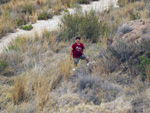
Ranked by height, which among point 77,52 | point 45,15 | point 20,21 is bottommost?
point 77,52

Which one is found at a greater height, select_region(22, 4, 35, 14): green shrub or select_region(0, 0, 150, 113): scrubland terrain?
select_region(22, 4, 35, 14): green shrub

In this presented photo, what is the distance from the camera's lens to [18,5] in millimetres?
14617

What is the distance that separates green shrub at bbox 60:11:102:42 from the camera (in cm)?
843

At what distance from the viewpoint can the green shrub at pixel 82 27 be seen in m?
8.43

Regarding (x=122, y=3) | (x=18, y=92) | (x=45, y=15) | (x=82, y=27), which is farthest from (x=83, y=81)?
(x=122, y=3)

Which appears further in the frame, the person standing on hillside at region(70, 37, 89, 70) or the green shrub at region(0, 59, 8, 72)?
the person standing on hillside at region(70, 37, 89, 70)

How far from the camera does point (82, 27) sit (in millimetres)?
8414

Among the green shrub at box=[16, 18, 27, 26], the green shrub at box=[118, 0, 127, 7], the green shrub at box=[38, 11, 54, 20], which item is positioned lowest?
the green shrub at box=[16, 18, 27, 26]

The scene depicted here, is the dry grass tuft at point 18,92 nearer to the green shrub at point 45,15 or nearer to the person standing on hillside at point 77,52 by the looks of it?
the person standing on hillside at point 77,52

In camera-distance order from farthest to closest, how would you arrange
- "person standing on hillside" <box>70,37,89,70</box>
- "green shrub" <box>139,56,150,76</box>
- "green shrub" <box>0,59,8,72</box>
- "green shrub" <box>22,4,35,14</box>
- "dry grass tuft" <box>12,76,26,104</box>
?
1. "green shrub" <box>22,4,35,14</box>
2. "person standing on hillside" <box>70,37,89,70</box>
3. "green shrub" <box>0,59,8,72</box>
4. "green shrub" <box>139,56,150,76</box>
5. "dry grass tuft" <box>12,76,26,104</box>

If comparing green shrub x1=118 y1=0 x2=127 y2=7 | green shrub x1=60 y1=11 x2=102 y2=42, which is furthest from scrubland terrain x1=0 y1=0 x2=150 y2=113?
green shrub x1=118 y1=0 x2=127 y2=7

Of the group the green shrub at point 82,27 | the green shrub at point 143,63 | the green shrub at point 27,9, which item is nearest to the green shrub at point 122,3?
the green shrub at point 82,27

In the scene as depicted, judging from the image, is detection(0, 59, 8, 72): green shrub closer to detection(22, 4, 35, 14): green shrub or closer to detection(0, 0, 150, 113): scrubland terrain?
detection(0, 0, 150, 113): scrubland terrain

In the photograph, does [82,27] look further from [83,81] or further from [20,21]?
[20,21]
